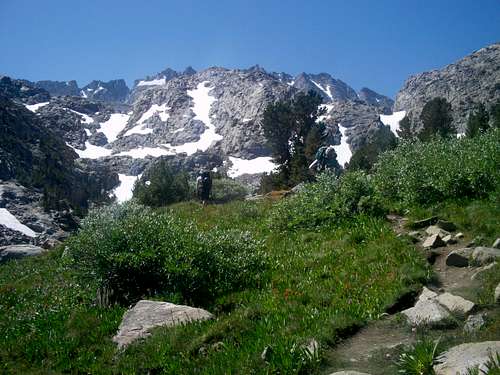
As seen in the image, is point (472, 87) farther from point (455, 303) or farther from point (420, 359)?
point (420, 359)

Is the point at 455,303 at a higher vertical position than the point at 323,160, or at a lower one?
lower

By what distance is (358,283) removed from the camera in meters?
8.98

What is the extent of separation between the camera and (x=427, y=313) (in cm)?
676

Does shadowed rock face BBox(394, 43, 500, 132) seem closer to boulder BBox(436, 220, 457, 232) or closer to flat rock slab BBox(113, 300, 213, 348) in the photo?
boulder BBox(436, 220, 457, 232)

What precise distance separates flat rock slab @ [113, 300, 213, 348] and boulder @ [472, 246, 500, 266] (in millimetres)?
5295

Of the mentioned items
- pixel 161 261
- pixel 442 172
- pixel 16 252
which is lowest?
pixel 161 261

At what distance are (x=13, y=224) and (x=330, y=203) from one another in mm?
99586

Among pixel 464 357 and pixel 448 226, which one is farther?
pixel 448 226

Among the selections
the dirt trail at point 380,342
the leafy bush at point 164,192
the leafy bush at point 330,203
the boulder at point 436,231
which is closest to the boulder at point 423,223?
the boulder at point 436,231

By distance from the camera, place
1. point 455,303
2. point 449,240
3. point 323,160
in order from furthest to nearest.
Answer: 1. point 323,160
2. point 449,240
3. point 455,303

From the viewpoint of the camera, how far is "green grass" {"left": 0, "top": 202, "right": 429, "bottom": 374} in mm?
6652

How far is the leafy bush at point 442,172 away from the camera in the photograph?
1350 centimetres

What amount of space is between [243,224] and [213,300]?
8.31m

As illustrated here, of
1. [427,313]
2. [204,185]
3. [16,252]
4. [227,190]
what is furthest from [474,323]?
[227,190]
